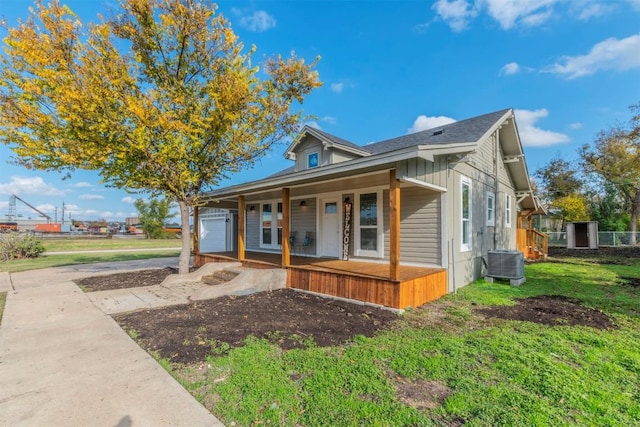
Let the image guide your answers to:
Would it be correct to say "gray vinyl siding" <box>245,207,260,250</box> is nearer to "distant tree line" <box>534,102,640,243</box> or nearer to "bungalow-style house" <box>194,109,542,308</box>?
"bungalow-style house" <box>194,109,542,308</box>

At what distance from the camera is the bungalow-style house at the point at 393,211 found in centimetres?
566

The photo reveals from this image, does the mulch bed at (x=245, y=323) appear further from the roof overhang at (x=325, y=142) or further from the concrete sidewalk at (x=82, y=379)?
the roof overhang at (x=325, y=142)

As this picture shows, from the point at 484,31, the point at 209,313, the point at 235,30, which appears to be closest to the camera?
the point at 209,313

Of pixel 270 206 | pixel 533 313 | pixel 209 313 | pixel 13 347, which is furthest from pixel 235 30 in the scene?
pixel 533 313

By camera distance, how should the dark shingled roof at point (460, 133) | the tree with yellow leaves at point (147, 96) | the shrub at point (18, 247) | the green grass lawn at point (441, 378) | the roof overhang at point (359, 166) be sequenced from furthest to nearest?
the shrub at point (18, 247) → the dark shingled roof at point (460, 133) → the tree with yellow leaves at point (147, 96) → the roof overhang at point (359, 166) → the green grass lawn at point (441, 378)

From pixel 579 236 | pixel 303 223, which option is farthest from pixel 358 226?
pixel 579 236

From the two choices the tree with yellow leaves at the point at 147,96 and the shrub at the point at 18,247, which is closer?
the tree with yellow leaves at the point at 147,96

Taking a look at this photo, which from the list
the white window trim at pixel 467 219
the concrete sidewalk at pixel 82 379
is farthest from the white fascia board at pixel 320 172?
the concrete sidewalk at pixel 82 379

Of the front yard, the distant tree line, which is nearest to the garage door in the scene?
the front yard

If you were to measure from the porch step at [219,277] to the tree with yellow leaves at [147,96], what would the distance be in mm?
862

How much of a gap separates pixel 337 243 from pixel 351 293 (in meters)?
3.21

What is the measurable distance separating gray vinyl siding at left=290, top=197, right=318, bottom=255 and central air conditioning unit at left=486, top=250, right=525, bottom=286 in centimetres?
524

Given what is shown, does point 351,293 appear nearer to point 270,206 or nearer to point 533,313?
point 533,313

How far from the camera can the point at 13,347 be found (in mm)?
3844
